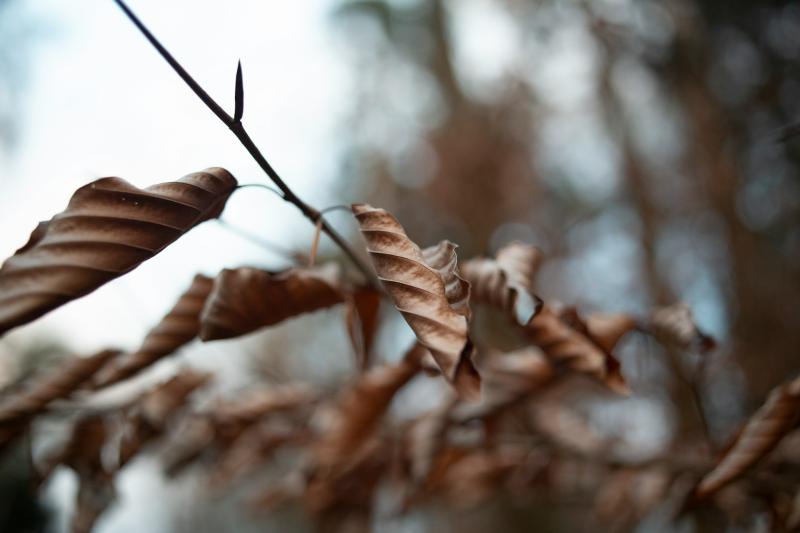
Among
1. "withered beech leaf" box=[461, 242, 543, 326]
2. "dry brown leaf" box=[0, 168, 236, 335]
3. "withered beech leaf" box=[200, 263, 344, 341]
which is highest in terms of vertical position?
"dry brown leaf" box=[0, 168, 236, 335]

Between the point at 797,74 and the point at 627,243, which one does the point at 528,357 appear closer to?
the point at 797,74

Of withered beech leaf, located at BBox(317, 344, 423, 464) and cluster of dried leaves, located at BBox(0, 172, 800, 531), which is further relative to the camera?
withered beech leaf, located at BBox(317, 344, 423, 464)

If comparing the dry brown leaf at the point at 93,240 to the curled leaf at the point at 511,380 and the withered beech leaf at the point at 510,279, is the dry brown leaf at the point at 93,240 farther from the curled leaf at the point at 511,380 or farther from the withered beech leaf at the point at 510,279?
the curled leaf at the point at 511,380

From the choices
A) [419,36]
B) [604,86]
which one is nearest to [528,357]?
[604,86]

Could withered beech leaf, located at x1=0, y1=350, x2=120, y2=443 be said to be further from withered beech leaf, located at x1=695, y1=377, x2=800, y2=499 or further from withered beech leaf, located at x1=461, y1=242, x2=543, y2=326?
withered beech leaf, located at x1=695, y1=377, x2=800, y2=499

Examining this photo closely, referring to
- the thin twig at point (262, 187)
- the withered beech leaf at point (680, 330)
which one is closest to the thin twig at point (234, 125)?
the thin twig at point (262, 187)

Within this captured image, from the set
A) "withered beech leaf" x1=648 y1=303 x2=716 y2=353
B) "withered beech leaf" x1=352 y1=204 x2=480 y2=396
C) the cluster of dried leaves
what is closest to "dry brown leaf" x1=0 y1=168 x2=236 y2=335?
the cluster of dried leaves

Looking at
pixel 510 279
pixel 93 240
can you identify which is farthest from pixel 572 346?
pixel 93 240
